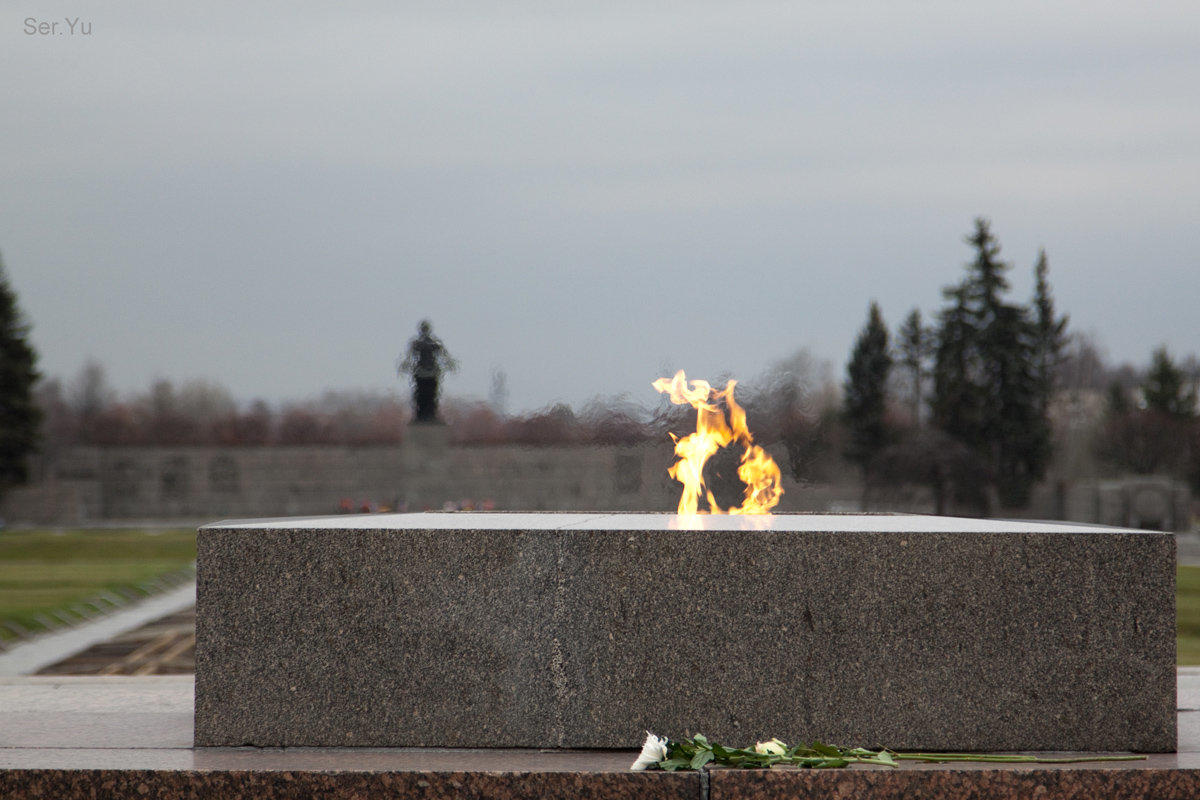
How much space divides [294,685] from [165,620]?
9.25 metres

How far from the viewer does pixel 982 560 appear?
12.0 ft

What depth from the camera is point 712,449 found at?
5281 mm

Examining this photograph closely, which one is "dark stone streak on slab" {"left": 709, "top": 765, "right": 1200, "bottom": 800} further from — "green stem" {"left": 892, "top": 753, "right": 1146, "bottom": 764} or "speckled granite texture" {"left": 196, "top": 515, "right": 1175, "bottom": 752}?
"speckled granite texture" {"left": 196, "top": 515, "right": 1175, "bottom": 752}

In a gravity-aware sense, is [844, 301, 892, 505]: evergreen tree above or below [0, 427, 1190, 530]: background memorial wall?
above

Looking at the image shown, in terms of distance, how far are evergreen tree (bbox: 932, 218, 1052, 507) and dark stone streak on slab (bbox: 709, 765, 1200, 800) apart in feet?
109

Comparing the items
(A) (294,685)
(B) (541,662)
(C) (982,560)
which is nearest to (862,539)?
(C) (982,560)

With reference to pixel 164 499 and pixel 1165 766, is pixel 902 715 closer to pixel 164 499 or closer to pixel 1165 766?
pixel 1165 766

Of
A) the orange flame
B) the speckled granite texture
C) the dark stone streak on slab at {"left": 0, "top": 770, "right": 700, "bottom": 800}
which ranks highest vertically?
the orange flame

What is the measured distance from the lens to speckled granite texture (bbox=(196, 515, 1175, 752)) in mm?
3676

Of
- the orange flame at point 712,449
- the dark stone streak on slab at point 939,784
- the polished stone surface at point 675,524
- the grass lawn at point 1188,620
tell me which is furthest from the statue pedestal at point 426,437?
the dark stone streak on slab at point 939,784

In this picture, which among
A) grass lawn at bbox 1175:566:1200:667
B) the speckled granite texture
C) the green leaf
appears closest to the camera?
the green leaf

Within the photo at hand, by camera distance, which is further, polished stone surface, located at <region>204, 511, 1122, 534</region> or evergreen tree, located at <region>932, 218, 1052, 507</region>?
evergreen tree, located at <region>932, 218, 1052, 507</region>

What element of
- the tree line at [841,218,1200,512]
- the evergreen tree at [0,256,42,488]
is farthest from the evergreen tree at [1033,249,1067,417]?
the evergreen tree at [0,256,42,488]

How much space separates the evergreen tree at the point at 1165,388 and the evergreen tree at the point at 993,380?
7791 mm
